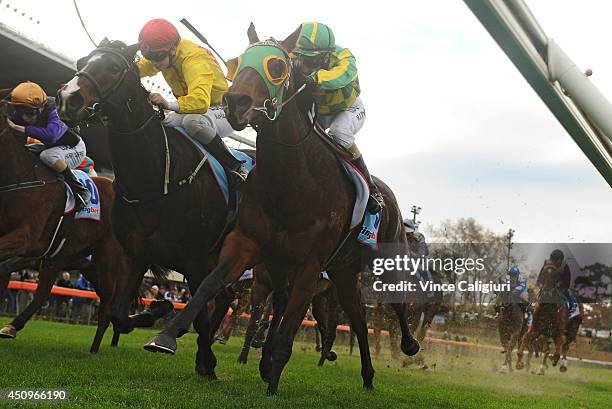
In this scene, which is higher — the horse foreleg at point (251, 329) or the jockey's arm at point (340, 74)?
the jockey's arm at point (340, 74)

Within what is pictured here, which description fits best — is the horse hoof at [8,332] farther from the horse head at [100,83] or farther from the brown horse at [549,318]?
the brown horse at [549,318]

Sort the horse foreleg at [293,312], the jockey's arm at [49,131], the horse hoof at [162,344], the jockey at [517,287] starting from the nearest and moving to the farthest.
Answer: the horse hoof at [162,344] < the horse foreleg at [293,312] < the jockey's arm at [49,131] < the jockey at [517,287]

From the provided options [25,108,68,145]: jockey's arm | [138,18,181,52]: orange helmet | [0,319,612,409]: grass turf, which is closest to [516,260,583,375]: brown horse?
[0,319,612,409]: grass turf

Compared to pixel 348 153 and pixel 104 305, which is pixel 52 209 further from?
pixel 348 153

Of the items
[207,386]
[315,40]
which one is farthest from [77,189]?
[315,40]

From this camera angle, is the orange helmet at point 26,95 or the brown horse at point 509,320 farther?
the brown horse at point 509,320

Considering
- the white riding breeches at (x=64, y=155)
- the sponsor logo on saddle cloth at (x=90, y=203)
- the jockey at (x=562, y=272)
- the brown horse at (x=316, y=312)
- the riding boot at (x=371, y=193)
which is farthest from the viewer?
the jockey at (x=562, y=272)

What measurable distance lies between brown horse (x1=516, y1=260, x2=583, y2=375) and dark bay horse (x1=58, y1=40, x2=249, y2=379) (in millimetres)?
8829

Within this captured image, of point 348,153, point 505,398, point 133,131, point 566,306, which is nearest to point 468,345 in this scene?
point 566,306

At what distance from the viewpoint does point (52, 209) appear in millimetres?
6824

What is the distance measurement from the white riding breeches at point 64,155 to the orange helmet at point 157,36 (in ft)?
6.35

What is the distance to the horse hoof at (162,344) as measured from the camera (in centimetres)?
380

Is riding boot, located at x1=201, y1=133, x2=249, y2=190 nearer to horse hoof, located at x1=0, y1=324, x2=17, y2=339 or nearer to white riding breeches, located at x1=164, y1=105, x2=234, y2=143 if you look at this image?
white riding breeches, located at x1=164, y1=105, x2=234, y2=143

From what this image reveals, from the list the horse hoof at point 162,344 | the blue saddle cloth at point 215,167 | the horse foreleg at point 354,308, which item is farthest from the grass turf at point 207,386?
the blue saddle cloth at point 215,167
